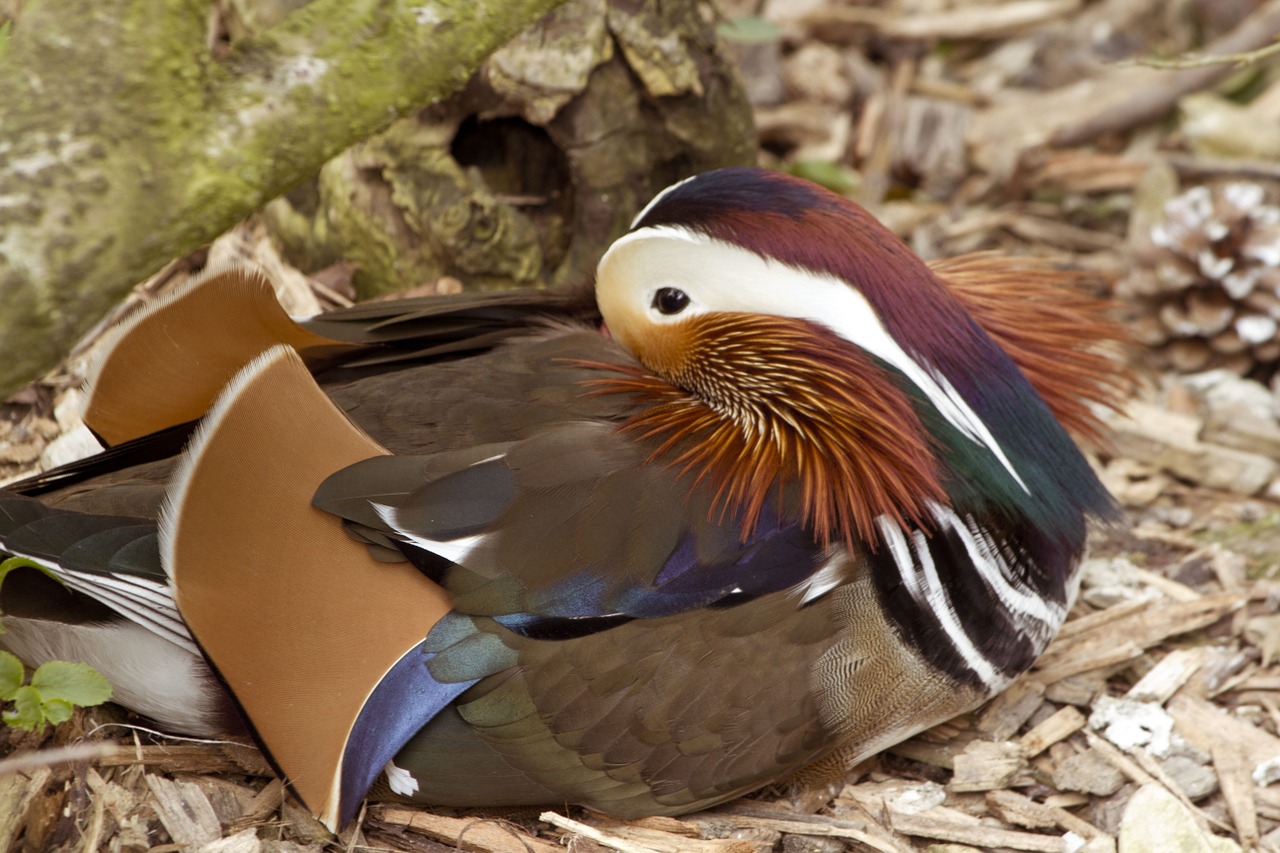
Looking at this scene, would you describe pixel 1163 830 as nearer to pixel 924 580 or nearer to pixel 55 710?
pixel 924 580

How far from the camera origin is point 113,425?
2.12m

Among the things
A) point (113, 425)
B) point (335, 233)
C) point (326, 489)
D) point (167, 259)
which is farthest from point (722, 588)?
point (335, 233)

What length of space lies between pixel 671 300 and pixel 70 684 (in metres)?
1.07

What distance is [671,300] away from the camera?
2.02m

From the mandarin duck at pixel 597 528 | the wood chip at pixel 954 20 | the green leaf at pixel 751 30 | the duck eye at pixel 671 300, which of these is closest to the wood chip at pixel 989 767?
the mandarin duck at pixel 597 528

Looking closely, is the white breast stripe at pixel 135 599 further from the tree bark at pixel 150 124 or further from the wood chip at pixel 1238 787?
the wood chip at pixel 1238 787

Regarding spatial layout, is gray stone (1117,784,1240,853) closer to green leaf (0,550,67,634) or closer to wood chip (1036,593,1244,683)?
wood chip (1036,593,1244,683)

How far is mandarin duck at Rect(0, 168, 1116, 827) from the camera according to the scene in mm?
1785

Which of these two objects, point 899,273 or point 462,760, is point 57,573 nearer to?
point 462,760

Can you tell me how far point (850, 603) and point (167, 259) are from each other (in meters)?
1.11

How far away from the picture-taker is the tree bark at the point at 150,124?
4.76 ft

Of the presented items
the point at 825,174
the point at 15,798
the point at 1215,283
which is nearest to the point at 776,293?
the point at 15,798

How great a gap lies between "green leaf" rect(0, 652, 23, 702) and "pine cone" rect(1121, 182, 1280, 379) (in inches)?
108

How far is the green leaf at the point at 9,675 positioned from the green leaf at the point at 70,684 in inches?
2.1
